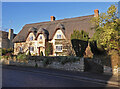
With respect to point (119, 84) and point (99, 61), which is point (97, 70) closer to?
point (99, 61)

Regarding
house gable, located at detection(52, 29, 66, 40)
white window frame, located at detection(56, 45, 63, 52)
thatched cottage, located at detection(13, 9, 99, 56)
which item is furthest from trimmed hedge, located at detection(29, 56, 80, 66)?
house gable, located at detection(52, 29, 66, 40)

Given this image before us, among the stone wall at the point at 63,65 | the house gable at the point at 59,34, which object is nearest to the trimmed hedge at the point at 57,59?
the stone wall at the point at 63,65

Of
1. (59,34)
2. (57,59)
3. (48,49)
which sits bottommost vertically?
(57,59)

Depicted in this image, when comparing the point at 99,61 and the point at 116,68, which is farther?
the point at 99,61

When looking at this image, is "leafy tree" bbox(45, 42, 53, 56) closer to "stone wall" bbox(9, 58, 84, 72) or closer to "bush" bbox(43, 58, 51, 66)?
"stone wall" bbox(9, 58, 84, 72)

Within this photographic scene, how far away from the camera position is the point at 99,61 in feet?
49.3

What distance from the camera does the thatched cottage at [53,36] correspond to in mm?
30797

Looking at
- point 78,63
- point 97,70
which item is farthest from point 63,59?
point 97,70

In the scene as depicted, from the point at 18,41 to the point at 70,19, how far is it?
53.9ft

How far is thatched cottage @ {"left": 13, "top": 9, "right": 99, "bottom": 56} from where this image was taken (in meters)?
30.8

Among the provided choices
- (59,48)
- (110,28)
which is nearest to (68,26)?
(59,48)

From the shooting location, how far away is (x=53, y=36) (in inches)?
1276

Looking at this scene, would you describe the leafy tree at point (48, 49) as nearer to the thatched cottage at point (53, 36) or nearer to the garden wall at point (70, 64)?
the thatched cottage at point (53, 36)

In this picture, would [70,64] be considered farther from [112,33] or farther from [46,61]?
[112,33]
